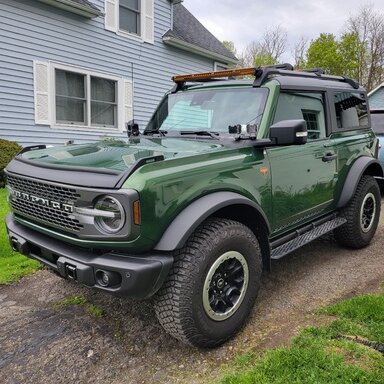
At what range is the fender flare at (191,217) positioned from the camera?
7.93 feet

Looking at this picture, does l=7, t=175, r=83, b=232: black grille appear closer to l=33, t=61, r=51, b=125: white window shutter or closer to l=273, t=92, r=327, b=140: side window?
l=273, t=92, r=327, b=140: side window

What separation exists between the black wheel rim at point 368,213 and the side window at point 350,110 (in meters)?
0.89

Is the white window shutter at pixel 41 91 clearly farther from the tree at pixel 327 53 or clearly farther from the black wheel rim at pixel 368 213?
the tree at pixel 327 53

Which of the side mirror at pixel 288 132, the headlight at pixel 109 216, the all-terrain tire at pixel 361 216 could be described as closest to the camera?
the headlight at pixel 109 216

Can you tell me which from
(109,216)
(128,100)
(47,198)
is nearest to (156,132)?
(47,198)

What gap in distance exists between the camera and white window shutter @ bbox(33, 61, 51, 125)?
9.08m

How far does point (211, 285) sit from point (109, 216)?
0.88 m

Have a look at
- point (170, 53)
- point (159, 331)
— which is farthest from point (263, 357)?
point (170, 53)

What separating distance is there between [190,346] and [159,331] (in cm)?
34

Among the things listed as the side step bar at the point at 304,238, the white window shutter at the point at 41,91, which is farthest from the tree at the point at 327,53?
the side step bar at the point at 304,238

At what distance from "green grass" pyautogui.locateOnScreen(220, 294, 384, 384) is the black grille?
1.39 m

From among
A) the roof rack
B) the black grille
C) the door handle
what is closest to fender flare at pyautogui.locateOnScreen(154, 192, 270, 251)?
the black grille

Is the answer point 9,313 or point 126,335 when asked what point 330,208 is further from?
point 9,313

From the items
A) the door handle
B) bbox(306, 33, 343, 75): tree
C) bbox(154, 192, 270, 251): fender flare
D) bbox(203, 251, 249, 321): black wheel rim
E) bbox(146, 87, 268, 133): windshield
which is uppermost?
bbox(306, 33, 343, 75): tree
